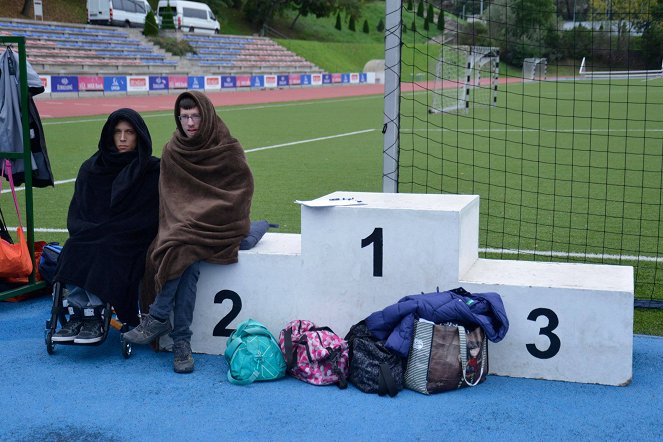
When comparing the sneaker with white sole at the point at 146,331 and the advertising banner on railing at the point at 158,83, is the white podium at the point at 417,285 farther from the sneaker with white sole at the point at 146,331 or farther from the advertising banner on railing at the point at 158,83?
the advertising banner on railing at the point at 158,83

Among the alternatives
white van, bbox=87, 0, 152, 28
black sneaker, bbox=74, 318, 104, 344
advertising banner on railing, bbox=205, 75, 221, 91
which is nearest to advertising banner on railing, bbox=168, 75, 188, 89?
advertising banner on railing, bbox=205, 75, 221, 91

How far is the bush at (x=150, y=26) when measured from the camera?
146ft

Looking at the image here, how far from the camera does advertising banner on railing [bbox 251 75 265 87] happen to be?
1628 inches

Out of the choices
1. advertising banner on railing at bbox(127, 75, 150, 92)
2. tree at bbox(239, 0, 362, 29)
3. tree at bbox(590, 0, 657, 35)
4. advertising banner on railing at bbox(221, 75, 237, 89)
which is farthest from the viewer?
tree at bbox(239, 0, 362, 29)

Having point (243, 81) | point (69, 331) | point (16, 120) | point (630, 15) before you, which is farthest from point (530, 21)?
point (243, 81)

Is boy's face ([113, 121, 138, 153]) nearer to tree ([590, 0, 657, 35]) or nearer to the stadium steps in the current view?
tree ([590, 0, 657, 35])

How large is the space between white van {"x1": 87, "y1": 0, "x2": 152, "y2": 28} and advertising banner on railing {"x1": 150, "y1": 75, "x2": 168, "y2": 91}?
10.4 metres

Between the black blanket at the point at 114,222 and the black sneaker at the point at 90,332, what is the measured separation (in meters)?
0.14

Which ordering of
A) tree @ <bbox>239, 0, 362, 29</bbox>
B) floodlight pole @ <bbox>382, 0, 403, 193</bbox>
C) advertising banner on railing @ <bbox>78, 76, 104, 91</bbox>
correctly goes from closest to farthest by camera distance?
floodlight pole @ <bbox>382, 0, 403, 193</bbox> < advertising banner on railing @ <bbox>78, 76, 104, 91</bbox> < tree @ <bbox>239, 0, 362, 29</bbox>

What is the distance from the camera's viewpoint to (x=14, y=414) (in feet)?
14.7

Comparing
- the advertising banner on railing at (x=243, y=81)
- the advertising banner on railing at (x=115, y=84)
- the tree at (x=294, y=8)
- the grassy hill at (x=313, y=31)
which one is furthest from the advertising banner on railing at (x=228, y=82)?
the tree at (x=294, y=8)

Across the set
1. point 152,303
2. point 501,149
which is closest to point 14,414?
point 152,303

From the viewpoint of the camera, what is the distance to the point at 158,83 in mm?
35406

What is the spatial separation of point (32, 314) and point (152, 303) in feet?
4.61
